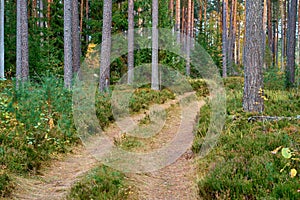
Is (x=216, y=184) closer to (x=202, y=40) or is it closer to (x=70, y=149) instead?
(x=70, y=149)

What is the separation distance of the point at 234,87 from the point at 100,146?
1213 centimetres

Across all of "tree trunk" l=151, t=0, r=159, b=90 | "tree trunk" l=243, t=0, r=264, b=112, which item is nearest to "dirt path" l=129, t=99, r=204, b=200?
"tree trunk" l=243, t=0, r=264, b=112

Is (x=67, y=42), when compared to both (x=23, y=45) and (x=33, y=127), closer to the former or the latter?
(x=23, y=45)

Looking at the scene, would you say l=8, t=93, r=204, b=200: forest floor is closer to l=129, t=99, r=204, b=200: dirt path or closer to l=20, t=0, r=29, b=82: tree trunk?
l=129, t=99, r=204, b=200: dirt path

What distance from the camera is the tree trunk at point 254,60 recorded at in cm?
888

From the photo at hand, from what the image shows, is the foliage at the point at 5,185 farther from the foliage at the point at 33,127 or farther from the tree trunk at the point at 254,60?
the tree trunk at the point at 254,60

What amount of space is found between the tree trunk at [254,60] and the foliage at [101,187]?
16.9 ft

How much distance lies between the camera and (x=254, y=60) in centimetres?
891

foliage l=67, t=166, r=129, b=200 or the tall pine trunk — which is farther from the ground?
the tall pine trunk

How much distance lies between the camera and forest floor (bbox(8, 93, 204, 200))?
5090mm

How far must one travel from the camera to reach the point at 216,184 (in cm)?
493

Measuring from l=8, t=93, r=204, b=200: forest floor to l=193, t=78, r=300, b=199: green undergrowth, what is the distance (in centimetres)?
32

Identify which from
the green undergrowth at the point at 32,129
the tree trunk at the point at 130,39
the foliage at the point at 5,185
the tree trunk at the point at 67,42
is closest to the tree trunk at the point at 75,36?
the tree trunk at the point at 130,39

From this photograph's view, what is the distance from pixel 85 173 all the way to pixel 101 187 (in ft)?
3.30
